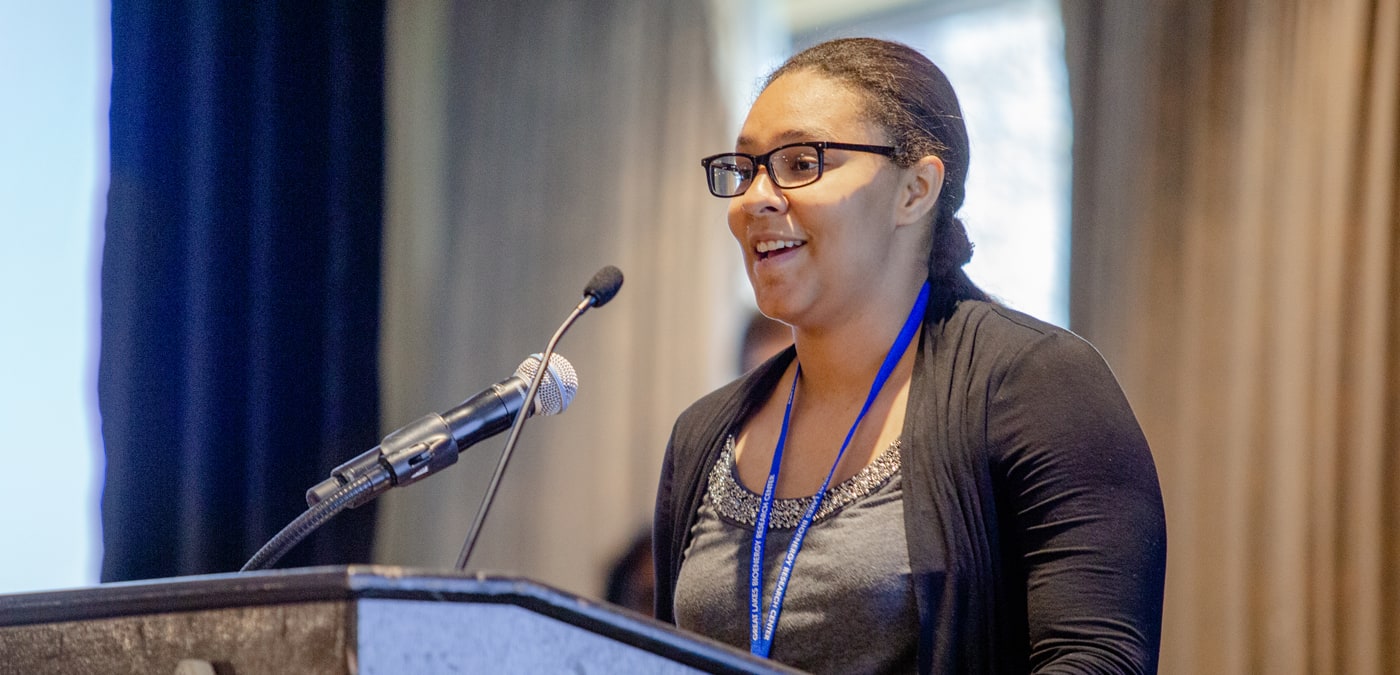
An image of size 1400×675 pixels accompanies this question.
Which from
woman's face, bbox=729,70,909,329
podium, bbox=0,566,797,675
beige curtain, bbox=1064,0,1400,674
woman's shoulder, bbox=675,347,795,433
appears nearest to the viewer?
podium, bbox=0,566,797,675

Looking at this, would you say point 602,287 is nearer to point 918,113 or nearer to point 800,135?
point 800,135

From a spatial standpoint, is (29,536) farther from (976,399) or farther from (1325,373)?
(1325,373)

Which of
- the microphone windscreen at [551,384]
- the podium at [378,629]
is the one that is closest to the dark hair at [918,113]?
the microphone windscreen at [551,384]

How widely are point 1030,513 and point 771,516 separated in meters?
0.36

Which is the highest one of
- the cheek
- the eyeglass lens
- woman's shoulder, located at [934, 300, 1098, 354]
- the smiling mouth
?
the eyeglass lens

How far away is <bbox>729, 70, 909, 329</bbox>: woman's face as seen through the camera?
5.09 feet

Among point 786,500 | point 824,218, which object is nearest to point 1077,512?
A: point 786,500

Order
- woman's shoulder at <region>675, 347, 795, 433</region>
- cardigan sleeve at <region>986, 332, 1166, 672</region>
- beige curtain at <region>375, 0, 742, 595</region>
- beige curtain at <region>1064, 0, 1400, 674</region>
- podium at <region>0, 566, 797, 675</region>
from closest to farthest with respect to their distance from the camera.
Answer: podium at <region>0, 566, 797, 675</region> < cardigan sleeve at <region>986, 332, 1166, 672</region> < woman's shoulder at <region>675, 347, 795, 433</region> < beige curtain at <region>1064, 0, 1400, 674</region> < beige curtain at <region>375, 0, 742, 595</region>

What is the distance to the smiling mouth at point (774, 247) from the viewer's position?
1.57 metres

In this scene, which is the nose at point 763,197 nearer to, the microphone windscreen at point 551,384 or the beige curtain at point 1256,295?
the microphone windscreen at point 551,384

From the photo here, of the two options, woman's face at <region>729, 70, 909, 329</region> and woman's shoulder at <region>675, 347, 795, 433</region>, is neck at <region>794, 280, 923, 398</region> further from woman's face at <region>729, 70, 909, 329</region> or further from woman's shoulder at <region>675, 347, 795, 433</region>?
woman's shoulder at <region>675, 347, 795, 433</region>

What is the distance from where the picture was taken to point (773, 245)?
62.4 inches

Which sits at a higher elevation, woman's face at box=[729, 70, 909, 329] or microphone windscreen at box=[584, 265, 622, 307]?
woman's face at box=[729, 70, 909, 329]

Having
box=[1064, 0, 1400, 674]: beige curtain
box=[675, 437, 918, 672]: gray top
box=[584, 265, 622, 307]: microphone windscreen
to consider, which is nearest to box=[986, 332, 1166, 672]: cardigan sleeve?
box=[675, 437, 918, 672]: gray top
